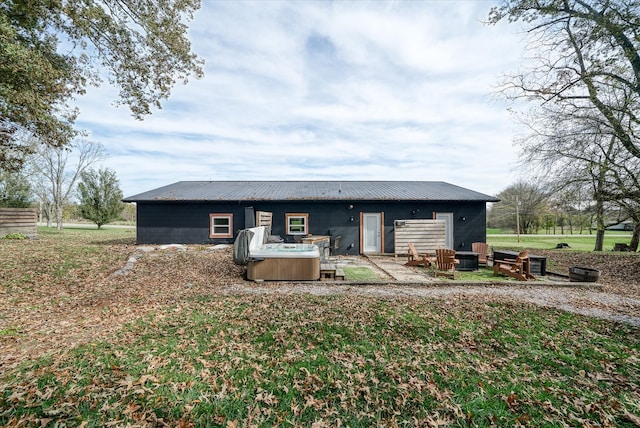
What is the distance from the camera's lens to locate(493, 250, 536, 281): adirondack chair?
8.00m

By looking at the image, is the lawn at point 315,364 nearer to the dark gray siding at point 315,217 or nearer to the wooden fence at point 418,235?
the wooden fence at point 418,235

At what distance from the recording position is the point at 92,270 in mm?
7711

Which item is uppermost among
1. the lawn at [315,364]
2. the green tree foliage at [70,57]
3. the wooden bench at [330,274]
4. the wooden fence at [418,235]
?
the green tree foliage at [70,57]

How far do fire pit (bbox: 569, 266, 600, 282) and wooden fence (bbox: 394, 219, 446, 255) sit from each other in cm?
479

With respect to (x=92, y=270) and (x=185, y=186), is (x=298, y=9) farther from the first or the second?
(x=185, y=186)

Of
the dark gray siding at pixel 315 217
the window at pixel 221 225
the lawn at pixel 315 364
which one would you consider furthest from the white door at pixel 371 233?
the lawn at pixel 315 364

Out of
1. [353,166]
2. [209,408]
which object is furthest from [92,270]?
[353,166]

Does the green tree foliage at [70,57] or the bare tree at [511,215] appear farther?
the bare tree at [511,215]

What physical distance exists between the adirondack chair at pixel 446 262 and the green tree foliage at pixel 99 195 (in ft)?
91.7

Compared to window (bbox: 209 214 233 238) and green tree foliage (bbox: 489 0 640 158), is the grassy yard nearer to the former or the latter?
green tree foliage (bbox: 489 0 640 158)

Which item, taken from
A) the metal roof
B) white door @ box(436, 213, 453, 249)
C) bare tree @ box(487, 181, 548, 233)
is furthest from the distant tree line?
bare tree @ box(487, 181, 548, 233)

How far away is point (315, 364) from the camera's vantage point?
329 centimetres

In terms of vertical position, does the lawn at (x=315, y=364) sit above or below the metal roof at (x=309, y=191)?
below

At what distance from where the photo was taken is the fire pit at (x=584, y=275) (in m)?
7.54
